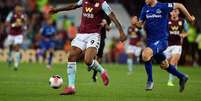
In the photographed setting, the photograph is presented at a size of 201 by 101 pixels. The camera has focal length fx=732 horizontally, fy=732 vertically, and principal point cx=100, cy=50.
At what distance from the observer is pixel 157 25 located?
2100 cm

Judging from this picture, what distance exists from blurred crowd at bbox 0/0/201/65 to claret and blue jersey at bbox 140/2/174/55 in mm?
23747

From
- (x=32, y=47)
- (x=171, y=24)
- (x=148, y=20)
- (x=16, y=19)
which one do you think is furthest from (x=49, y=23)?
(x=148, y=20)

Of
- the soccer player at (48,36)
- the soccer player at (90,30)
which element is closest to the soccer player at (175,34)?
the soccer player at (90,30)

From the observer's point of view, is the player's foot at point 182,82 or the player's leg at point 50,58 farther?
the player's leg at point 50,58

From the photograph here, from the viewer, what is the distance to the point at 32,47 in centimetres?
4638

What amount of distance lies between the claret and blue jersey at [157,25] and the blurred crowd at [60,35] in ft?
77.9

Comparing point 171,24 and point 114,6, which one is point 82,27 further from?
point 114,6

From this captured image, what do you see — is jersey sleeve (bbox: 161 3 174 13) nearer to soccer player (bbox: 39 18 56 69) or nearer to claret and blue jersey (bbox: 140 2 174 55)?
claret and blue jersey (bbox: 140 2 174 55)

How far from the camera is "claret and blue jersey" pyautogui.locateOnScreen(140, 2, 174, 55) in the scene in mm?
20828

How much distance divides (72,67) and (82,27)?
1.22 metres

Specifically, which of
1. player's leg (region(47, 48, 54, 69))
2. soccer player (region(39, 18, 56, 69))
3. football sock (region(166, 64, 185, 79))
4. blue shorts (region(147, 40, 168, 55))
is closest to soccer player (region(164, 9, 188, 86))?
football sock (region(166, 64, 185, 79))

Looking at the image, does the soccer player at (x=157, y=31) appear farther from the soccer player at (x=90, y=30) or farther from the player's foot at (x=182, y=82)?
the soccer player at (x=90, y=30)

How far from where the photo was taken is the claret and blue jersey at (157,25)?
2083 centimetres

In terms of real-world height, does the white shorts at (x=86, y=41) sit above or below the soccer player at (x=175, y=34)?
below
